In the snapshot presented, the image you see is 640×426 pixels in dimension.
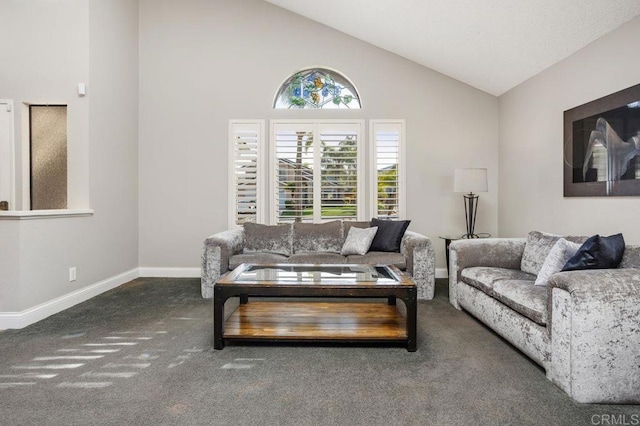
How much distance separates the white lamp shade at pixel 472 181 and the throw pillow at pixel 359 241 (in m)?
1.18

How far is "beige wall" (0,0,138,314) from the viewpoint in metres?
3.44

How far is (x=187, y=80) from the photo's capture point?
202 inches

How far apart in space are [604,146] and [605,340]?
2.07 metres

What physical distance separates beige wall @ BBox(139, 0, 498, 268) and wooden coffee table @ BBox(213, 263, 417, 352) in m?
2.36

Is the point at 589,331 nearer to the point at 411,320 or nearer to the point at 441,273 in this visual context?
the point at 411,320

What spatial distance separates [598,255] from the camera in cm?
230

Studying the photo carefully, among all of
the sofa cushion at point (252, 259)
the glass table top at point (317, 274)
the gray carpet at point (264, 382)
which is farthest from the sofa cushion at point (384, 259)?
the gray carpet at point (264, 382)

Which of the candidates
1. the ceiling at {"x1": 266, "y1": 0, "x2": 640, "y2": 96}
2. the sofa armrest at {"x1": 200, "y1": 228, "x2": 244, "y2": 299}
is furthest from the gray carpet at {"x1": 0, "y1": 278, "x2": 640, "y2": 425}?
the ceiling at {"x1": 266, "y1": 0, "x2": 640, "y2": 96}

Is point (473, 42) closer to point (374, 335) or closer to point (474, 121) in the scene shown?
point (474, 121)

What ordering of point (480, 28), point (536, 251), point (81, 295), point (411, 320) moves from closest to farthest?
point (411, 320) < point (536, 251) < point (480, 28) < point (81, 295)

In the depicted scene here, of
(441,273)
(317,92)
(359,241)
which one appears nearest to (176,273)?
(359,241)

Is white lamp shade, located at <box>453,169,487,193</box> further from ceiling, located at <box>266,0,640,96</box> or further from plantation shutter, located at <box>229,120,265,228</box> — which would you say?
plantation shutter, located at <box>229,120,265,228</box>

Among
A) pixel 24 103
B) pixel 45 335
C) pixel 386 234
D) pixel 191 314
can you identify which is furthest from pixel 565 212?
pixel 24 103

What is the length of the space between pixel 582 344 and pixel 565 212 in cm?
224
